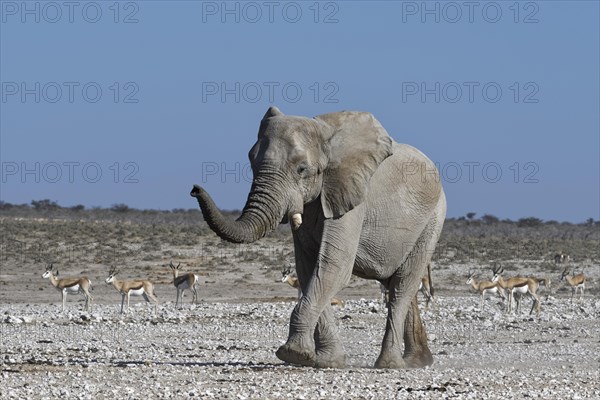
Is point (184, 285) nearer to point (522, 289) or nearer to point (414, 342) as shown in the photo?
point (522, 289)

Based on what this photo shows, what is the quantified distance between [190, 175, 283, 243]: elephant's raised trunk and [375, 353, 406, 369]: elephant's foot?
2.60 m

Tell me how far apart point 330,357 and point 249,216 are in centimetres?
227

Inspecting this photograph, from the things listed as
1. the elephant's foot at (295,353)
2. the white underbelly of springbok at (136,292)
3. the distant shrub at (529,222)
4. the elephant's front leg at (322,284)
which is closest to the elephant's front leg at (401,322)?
the elephant's front leg at (322,284)

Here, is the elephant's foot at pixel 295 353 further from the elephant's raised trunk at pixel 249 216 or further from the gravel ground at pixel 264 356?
the elephant's raised trunk at pixel 249 216

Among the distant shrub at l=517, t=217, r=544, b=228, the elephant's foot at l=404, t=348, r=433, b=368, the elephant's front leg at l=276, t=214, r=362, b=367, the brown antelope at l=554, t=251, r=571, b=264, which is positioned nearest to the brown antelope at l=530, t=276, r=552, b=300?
the brown antelope at l=554, t=251, r=571, b=264

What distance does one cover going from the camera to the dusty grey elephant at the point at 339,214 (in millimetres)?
12883

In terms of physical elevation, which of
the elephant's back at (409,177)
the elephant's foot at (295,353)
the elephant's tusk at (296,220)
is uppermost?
the elephant's back at (409,177)

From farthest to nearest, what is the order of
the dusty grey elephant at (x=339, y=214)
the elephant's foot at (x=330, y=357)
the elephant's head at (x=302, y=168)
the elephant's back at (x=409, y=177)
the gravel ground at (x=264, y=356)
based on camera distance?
1. the elephant's back at (x=409, y=177)
2. the elephant's foot at (x=330, y=357)
3. the dusty grey elephant at (x=339, y=214)
4. the elephant's head at (x=302, y=168)
5. the gravel ground at (x=264, y=356)

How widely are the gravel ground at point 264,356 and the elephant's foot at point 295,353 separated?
0.47 ft

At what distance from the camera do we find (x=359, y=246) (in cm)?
1430

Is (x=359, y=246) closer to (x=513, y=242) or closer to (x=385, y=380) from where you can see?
(x=385, y=380)

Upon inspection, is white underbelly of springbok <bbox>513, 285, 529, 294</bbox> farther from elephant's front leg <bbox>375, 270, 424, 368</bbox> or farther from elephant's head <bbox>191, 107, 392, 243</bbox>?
elephant's head <bbox>191, 107, 392, 243</bbox>

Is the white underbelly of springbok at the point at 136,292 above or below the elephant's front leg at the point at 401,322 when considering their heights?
below

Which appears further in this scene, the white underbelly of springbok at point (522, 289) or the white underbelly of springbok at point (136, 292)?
the white underbelly of springbok at point (136, 292)
